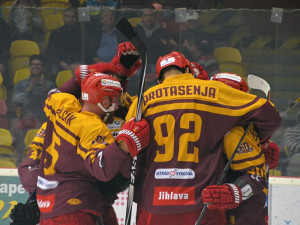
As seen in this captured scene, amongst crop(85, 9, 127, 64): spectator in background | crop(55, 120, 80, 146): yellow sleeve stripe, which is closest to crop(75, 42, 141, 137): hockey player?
crop(55, 120, 80, 146): yellow sleeve stripe

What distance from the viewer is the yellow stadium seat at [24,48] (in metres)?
4.48

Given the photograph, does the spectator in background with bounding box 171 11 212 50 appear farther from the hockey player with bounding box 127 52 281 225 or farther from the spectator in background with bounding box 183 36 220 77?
the hockey player with bounding box 127 52 281 225

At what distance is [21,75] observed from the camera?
176 inches

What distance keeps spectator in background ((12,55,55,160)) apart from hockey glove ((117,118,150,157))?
2.09 metres

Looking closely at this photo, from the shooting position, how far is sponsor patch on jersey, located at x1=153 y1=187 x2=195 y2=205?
2.51 metres

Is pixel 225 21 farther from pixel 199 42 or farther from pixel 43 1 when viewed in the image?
pixel 43 1

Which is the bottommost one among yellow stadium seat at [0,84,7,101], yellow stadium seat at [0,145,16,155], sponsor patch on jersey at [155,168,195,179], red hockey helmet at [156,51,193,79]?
yellow stadium seat at [0,145,16,155]

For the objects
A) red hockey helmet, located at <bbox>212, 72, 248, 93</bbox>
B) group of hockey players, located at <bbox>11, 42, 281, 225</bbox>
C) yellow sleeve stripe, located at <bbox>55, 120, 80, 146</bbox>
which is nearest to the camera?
group of hockey players, located at <bbox>11, 42, 281, 225</bbox>

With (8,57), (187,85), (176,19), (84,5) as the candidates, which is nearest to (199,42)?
(176,19)

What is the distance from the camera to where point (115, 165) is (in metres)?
2.45

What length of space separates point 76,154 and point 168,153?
0.41 meters

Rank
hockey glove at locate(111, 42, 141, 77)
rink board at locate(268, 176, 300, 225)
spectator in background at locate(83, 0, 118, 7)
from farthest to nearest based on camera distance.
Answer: spectator in background at locate(83, 0, 118, 7)
rink board at locate(268, 176, 300, 225)
hockey glove at locate(111, 42, 141, 77)

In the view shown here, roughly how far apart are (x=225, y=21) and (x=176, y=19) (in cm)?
36

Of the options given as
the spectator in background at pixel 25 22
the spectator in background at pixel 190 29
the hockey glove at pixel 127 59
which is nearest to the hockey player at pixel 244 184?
the hockey glove at pixel 127 59
